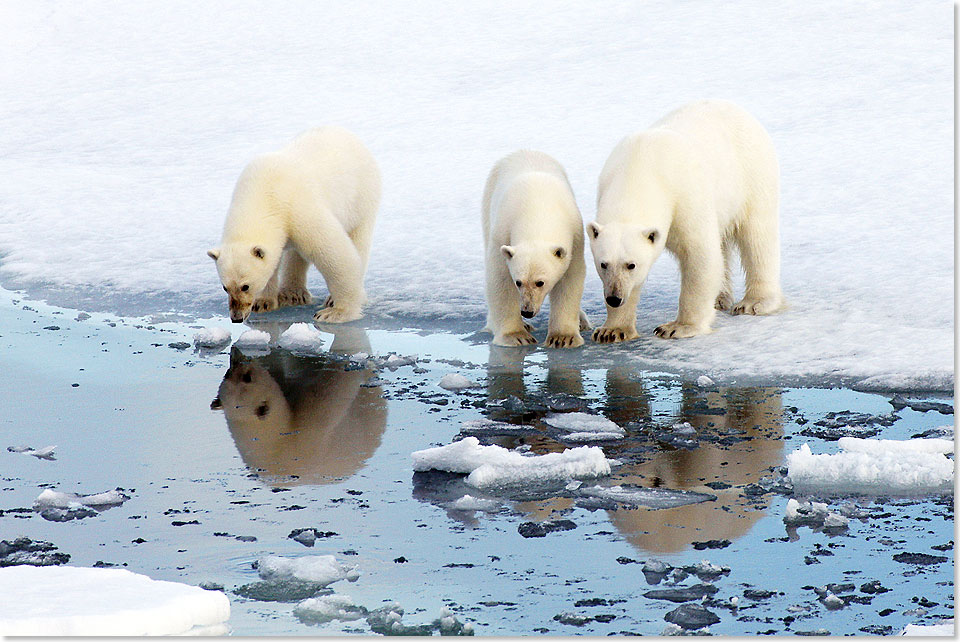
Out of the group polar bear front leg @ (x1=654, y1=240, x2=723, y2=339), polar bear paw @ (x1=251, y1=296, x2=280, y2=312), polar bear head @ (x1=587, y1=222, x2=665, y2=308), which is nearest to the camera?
polar bear head @ (x1=587, y1=222, x2=665, y2=308)

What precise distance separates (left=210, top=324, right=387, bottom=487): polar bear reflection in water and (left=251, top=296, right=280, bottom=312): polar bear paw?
104 cm

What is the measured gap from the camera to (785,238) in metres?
8.55

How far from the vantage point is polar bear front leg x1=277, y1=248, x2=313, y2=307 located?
739cm

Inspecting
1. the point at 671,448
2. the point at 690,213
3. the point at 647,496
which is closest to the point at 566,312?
the point at 690,213

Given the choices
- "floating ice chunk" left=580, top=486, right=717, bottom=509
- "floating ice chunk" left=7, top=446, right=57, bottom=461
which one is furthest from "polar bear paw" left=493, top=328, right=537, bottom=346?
"floating ice chunk" left=7, top=446, right=57, bottom=461

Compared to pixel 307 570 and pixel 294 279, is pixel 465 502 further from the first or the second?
pixel 294 279

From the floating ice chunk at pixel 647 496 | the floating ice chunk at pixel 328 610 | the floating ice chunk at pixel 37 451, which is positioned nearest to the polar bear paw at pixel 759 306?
the floating ice chunk at pixel 647 496

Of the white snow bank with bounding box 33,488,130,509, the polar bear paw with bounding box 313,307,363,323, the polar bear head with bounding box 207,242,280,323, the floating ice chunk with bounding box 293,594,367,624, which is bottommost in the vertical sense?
the floating ice chunk with bounding box 293,594,367,624

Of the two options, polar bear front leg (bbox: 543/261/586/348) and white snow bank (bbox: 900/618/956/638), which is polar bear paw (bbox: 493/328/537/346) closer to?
polar bear front leg (bbox: 543/261/586/348)

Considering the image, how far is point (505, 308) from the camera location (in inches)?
243

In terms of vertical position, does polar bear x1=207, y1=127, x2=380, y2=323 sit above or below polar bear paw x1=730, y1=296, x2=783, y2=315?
above

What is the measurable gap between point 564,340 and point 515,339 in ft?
0.81

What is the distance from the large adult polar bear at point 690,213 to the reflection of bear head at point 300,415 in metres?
1.34

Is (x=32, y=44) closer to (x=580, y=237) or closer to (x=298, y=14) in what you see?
(x=298, y=14)
